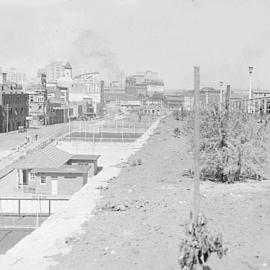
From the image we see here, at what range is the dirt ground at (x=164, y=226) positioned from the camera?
9.94 metres

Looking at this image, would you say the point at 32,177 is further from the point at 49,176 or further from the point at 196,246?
the point at 196,246

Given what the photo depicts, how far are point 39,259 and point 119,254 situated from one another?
1.63 metres

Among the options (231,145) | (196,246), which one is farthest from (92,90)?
(196,246)

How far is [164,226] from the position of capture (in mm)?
12812

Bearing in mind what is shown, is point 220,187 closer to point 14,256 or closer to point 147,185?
point 147,185

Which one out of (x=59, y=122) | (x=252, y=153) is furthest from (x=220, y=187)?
(x=59, y=122)

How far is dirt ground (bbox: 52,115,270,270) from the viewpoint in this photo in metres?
9.94

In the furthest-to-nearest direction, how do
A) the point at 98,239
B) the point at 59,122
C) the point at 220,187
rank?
the point at 59,122 → the point at 220,187 → the point at 98,239

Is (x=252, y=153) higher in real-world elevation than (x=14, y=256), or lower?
higher

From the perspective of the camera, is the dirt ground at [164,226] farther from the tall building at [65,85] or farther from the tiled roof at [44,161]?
the tall building at [65,85]

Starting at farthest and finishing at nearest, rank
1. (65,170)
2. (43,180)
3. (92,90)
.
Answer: (92,90)
(43,180)
(65,170)

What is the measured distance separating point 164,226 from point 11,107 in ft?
210

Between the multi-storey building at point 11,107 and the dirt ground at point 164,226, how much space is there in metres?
52.3

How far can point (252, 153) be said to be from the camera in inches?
795
